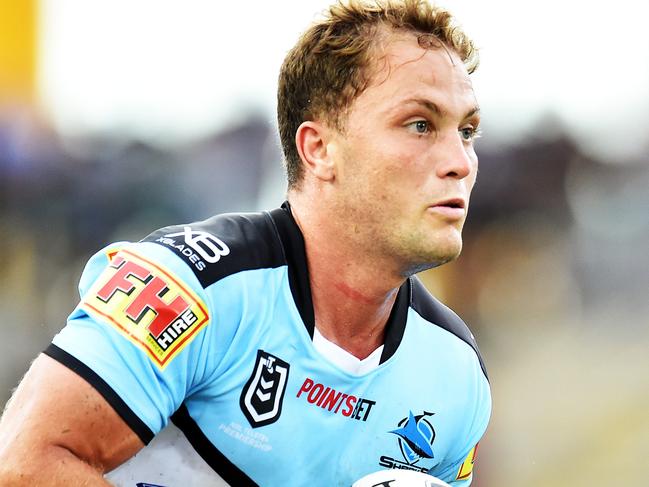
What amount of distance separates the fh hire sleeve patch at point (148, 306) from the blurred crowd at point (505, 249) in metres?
4.17

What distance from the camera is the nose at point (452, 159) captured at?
10.4 feet

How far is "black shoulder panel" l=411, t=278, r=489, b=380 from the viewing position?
3.68 metres

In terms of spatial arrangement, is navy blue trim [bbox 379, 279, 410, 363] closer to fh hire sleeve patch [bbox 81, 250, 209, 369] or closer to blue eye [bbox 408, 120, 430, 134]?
blue eye [bbox 408, 120, 430, 134]

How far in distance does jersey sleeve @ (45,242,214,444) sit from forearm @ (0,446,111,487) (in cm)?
19

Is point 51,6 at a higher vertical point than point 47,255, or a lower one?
higher

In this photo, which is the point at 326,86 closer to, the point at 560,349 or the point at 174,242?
the point at 174,242

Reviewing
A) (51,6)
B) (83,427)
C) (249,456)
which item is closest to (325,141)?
(249,456)

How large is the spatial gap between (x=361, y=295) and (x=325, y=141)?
55 centimetres

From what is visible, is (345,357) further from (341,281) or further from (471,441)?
(471,441)

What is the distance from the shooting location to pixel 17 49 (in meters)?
7.64

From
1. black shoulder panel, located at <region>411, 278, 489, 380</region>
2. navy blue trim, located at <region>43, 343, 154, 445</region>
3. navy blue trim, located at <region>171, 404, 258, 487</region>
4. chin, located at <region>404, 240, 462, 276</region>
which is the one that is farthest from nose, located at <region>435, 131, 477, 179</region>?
navy blue trim, located at <region>43, 343, 154, 445</region>

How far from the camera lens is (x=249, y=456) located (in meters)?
3.13

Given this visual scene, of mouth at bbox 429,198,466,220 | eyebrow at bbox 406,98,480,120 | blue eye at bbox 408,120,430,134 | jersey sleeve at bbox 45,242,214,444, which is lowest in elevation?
jersey sleeve at bbox 45,242,214,444

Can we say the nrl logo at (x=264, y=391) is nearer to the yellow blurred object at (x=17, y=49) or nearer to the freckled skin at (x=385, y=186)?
the freckled skin at (x=385, y=186)
